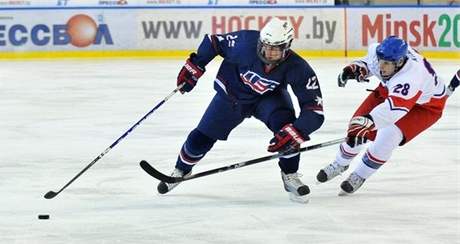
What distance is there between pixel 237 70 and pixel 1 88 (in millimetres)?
5454

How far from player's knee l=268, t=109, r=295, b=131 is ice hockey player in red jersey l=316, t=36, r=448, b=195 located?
0.28 m

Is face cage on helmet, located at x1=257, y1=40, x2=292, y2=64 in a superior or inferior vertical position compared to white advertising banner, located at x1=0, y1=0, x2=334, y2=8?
superior

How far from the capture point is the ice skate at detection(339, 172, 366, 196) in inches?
208

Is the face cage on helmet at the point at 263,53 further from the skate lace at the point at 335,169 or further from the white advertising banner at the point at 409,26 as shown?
the white advertising banner at the point at 409,26

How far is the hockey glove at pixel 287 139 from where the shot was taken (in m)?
4.92

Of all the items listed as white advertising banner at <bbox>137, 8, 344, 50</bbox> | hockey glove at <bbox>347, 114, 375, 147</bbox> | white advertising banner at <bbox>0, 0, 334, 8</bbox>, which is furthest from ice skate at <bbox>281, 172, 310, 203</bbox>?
white advertising banner at <bbox>0, 0, 334, 8</bbox>

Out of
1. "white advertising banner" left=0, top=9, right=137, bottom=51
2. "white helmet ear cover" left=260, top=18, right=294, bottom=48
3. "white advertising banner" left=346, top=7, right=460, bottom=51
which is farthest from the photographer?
"white advertising banner" left=0, top=9, right=137, bottom=51

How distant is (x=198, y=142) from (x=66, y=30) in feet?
27.5

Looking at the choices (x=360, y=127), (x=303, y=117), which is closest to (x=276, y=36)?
(x=303, y=117)

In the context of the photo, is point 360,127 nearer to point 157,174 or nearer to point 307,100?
point 307,100

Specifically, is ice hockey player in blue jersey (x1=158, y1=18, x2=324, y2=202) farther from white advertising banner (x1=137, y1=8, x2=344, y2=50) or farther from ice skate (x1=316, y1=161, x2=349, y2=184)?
white advertising banner (x1=137, y1=8, x2=344, y2=50)

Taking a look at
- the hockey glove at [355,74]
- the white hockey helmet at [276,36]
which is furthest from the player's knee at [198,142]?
the hockey glove at [355,74]

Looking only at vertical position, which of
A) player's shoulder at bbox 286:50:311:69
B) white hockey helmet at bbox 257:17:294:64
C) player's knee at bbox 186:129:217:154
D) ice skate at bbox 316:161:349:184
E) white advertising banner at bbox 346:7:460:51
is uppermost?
white hockey helmet at bbox 257:17:294:64

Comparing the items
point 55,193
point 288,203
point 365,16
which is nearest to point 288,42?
point 288,203
